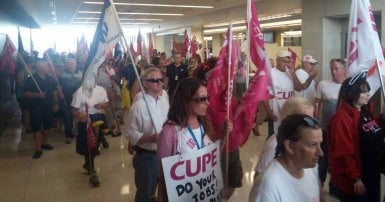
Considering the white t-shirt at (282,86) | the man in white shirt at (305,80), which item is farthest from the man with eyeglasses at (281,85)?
the man in white shirt at (305,80)

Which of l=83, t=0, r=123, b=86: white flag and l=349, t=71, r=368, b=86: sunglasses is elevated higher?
l=83, t=0, r=123, b=86: white flag

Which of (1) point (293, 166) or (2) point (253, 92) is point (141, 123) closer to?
(2) point (253, 92)

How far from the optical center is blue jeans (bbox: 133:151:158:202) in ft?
10.8

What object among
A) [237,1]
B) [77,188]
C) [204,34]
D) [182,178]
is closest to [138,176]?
[182,178]

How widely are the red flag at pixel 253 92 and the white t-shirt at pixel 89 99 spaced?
8.93 ft

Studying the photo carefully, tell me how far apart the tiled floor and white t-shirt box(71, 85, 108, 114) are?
1026mm

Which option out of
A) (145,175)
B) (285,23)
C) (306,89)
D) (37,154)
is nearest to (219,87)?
(145,175)

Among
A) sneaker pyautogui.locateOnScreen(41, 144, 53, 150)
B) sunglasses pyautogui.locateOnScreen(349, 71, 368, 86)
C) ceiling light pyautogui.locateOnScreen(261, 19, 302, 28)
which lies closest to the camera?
sunglasses pyautogui.locateOnScreen(349, 71, 368, 86)

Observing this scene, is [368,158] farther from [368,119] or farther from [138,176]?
[138,176]

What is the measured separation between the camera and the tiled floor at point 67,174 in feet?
16.3

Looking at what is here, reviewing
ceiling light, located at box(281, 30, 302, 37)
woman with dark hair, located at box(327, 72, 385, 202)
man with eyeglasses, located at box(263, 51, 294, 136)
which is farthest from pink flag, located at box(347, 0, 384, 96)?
ceiling light, located at box(281, 30, 302, 37)

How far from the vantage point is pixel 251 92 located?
3115 millimetres

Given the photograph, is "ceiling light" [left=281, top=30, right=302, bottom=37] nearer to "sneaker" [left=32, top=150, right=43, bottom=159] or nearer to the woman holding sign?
"sneaker" [left=32, top=150, right=43, bottom=159]

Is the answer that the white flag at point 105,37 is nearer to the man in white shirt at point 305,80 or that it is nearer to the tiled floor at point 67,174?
the tiled floor at point 67,174
